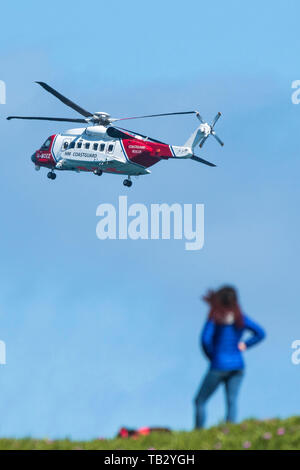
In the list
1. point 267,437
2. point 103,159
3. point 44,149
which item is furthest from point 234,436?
point 44,149

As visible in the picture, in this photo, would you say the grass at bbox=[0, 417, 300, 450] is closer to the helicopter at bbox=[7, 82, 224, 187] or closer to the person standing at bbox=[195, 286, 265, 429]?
the person standing at bbox=[195, 286, 265, 429]

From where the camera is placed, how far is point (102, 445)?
14.0m

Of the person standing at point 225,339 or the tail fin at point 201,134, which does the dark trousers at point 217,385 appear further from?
the tail fin at point 201,134

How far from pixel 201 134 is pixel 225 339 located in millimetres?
36982

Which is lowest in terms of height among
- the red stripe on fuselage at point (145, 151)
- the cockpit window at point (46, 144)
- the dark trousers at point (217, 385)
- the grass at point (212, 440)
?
the grass at point (212, 440)

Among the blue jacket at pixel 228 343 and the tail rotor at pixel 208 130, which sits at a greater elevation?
the tail rotor at pixel 208 130

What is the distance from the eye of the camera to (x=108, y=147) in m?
48.1

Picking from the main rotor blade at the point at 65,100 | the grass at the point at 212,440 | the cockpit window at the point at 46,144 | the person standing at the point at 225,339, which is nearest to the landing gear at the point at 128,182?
the main rotor blade at the point at 65,100

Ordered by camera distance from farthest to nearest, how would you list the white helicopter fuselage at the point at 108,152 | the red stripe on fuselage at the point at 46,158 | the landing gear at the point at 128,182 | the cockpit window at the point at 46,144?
the cockpit window at the point at 46,144, the red stripe on fuselage at the point at 46,158, the landing gear at the point at 128,182, the white helicopter fuselage at the point at 108,152

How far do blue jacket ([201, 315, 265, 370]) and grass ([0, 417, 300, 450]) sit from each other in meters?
1.05

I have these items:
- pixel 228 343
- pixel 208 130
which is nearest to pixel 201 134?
pixel 208 130

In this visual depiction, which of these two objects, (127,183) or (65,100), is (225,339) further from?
(65,100)

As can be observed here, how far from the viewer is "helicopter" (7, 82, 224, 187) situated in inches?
1852

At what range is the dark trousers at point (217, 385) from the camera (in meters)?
13.4
